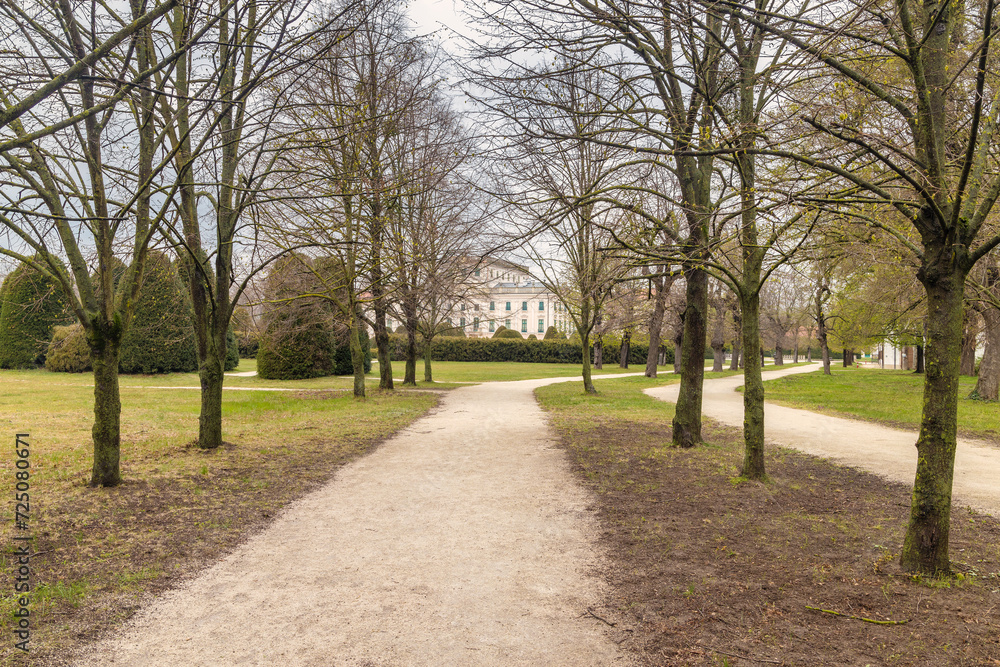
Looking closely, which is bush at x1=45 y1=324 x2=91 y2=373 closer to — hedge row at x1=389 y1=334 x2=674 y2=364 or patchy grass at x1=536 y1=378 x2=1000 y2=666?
hedge row at x1=389 y1=334 x2=674 y2=364

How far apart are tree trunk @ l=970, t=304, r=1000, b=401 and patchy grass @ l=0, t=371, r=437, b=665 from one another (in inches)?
624

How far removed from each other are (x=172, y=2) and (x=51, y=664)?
3584 mm

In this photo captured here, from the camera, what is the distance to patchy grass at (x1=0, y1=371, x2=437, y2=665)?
357 centimetres

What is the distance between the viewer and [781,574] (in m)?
3.96

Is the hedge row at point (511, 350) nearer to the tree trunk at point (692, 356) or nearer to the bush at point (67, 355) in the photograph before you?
the bush at point (67, 355)

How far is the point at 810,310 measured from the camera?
3164 cm

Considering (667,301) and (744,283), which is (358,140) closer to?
(744,283)

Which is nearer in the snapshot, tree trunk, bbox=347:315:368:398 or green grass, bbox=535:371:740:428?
green grass, bbox=535:371:740:428

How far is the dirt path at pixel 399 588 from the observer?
2998mm

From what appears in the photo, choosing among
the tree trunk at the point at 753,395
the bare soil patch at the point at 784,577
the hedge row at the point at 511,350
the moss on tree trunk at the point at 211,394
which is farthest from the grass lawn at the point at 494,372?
the bare soil patch at the point at 784,577

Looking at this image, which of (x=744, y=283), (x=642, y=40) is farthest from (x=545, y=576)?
(x=642, y=40)

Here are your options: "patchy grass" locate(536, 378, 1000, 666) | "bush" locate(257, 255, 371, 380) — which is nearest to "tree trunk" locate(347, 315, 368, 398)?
"bush" locate(257, 255, 371, 380)

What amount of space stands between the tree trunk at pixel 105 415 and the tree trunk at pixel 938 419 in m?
7.18

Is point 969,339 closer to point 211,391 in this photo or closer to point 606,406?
point 606,406
